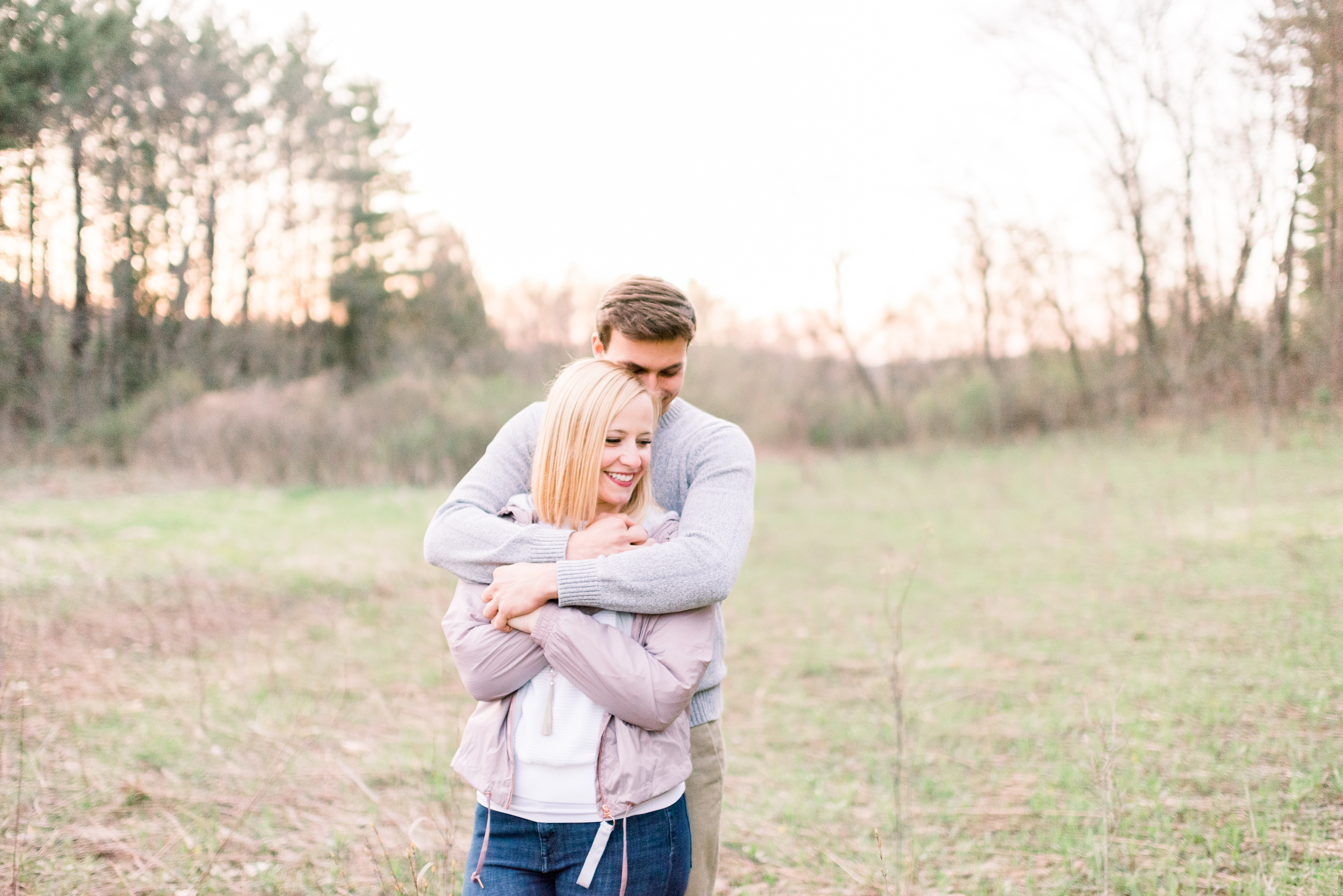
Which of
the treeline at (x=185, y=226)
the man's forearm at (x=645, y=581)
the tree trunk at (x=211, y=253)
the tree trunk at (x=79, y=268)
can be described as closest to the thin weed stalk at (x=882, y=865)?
the man's forearm at (x=645, y=581)

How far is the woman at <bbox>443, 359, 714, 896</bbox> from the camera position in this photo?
173 centimetres

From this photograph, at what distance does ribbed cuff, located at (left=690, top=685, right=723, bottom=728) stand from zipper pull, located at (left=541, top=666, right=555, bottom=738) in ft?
1.30

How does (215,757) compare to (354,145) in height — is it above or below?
below

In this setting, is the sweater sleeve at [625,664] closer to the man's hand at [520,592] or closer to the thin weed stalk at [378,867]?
the man's hand at [520,592]

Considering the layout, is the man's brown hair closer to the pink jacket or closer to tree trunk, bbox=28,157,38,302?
the pink jacket

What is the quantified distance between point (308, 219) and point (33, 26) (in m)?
19.1

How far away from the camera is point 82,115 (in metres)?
11.3

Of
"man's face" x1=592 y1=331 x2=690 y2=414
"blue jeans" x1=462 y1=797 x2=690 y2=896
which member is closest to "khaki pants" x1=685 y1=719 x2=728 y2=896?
"blue jeans" x1=462 y1=797 x2=690 y2=896

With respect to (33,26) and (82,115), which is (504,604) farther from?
(82,115)

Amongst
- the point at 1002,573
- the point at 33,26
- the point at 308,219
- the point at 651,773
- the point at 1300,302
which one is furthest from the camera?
the point at 308,219

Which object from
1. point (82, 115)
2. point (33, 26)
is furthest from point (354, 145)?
point (33, 26)

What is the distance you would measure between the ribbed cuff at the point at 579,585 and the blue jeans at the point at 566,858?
17.3 inches

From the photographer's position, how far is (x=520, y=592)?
1837 mm

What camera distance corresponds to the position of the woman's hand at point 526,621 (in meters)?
1.81
